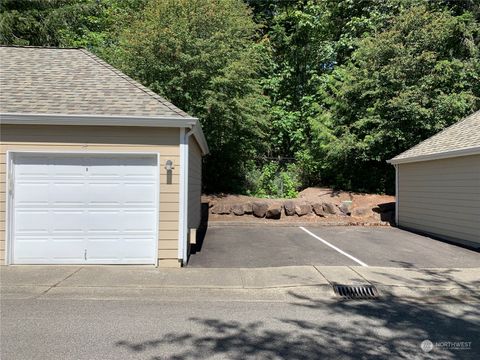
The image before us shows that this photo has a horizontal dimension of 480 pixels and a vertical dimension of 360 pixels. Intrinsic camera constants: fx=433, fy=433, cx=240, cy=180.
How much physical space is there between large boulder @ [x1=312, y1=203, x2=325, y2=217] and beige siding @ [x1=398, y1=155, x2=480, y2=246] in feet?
9.59

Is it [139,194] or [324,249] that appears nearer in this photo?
[139,194]

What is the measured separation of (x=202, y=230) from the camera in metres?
14.6

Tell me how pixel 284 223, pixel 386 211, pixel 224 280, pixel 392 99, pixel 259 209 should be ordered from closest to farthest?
pixel 224 280, pixel 284 223, pixel 259 209, pixel 386 211, pixel 392 99

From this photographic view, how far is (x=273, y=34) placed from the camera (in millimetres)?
27438

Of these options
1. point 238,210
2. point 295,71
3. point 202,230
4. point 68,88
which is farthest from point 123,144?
point 295,71

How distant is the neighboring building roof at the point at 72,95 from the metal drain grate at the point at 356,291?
4314mm

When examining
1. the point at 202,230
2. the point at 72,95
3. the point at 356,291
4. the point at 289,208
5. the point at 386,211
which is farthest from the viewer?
the point at 386,211

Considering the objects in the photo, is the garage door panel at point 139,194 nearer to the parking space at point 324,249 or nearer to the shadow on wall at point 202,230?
the parking space at point 324,249

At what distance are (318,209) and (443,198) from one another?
5132 mm

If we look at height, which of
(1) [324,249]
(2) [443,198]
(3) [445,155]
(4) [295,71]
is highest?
(4) [295,71]

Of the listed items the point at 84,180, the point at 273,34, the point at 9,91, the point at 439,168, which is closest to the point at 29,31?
the point at 273,34

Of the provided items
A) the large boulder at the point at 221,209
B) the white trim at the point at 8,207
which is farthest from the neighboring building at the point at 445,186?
the white trim at the point at 8,207

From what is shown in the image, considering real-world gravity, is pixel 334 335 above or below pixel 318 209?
below

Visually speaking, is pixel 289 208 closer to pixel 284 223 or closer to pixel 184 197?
pixel 284 223
